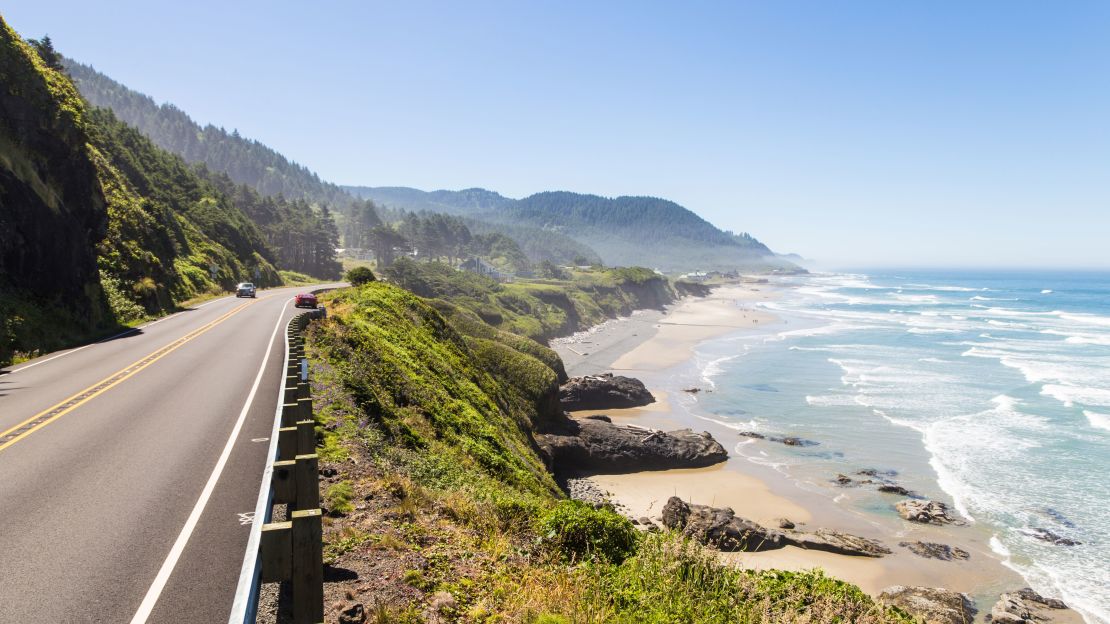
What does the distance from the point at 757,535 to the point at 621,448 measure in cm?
1145

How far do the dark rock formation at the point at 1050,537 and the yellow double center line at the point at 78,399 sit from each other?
37276 millimetres

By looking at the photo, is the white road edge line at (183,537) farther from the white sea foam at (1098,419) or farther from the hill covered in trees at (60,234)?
the white sea foam at (1098,419)

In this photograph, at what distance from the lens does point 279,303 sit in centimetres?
4828

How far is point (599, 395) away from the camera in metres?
50.4

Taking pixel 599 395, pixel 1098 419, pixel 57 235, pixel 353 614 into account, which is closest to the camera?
pixel 353 614

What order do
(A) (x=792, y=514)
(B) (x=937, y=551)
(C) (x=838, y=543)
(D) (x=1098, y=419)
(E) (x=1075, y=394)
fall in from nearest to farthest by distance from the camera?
(B) (x=937, y=551) → (C) (x=838, y=543) → (A) (x=792, y=514) → (D) (x=1098, y=419) → (E) (x=1075, y=394)

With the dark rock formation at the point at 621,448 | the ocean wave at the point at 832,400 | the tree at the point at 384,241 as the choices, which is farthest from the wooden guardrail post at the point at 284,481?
the tree at the point at 384,241

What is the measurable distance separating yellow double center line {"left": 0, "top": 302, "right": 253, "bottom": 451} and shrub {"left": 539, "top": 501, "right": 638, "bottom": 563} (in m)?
11.1

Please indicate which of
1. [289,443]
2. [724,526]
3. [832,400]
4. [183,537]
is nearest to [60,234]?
[183,537]

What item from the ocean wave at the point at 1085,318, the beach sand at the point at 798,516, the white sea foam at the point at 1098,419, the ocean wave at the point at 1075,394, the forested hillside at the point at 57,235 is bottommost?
the beach sand at the point at 798,516

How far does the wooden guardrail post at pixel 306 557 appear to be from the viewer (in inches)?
217

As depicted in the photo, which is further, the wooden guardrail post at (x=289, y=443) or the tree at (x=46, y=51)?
the tree at (x=46, y=51)

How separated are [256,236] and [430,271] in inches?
1198

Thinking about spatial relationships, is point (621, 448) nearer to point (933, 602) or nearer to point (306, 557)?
point (933, 602)
